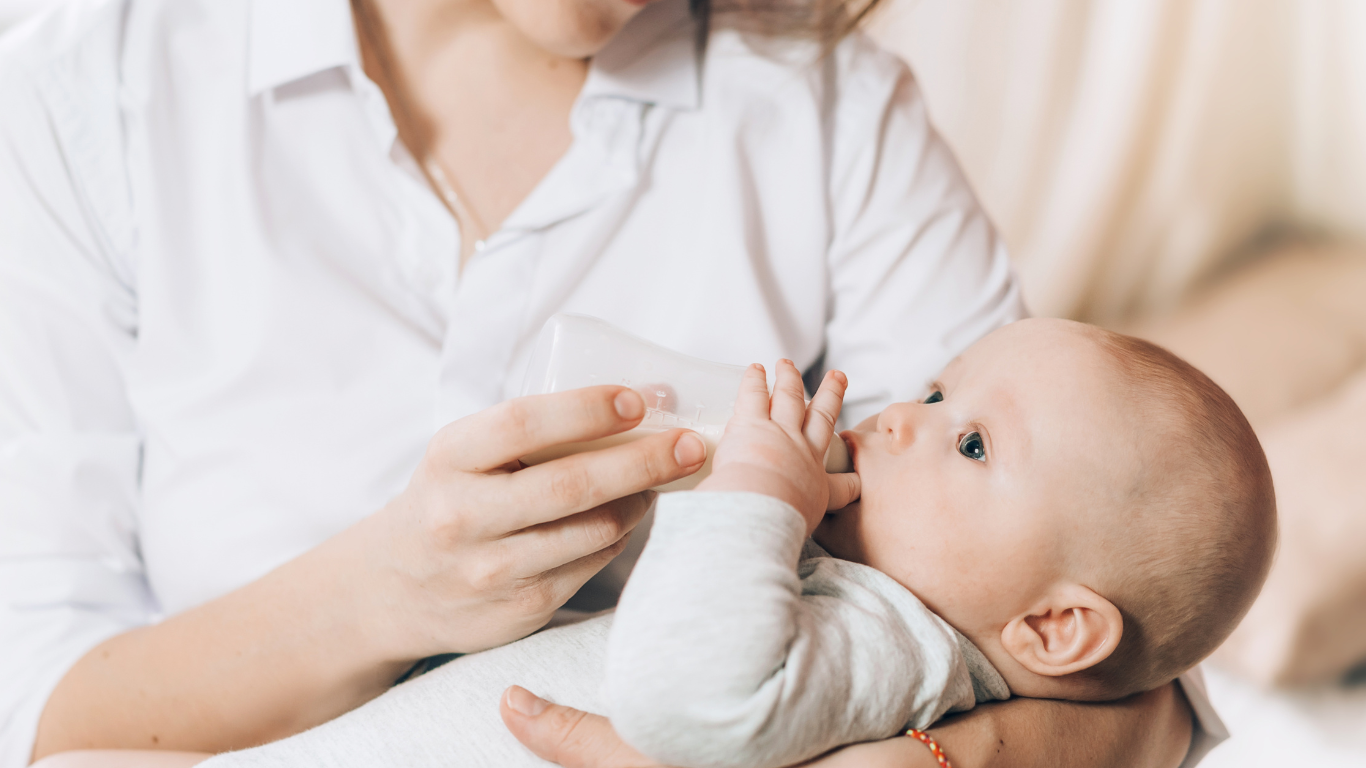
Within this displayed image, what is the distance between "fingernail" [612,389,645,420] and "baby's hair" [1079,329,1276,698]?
1.50 ft

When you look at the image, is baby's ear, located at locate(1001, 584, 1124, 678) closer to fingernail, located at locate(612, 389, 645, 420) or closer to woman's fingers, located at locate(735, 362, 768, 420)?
woman's fingers, located at locate(735, 362, 768, 420)

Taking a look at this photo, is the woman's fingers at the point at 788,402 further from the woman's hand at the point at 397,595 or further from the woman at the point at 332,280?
the woman at the point at 332,280

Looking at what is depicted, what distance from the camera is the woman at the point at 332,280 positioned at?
954mm

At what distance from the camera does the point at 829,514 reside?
92 centimetres

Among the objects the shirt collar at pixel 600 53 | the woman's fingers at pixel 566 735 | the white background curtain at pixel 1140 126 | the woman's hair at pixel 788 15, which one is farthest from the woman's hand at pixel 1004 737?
the white background curtain at pixel 1140 126

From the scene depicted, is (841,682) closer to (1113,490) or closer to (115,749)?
(1113,490)

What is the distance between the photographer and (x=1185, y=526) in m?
0.83

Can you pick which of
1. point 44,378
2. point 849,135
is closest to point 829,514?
point 849,135

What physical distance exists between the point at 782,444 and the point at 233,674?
0.61 metres

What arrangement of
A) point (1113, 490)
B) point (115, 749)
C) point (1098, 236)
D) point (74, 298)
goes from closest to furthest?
point (1113, 490)
point (115, 749)
point (74, 298)
point (1098, 236)

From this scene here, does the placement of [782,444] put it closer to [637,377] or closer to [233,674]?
[637,377]

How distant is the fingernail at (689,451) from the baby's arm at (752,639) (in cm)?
2

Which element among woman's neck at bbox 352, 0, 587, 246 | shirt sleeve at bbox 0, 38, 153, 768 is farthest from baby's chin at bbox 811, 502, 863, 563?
shirt sleeve at bbox 0, 38, 153, 768

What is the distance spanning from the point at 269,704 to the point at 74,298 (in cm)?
51
